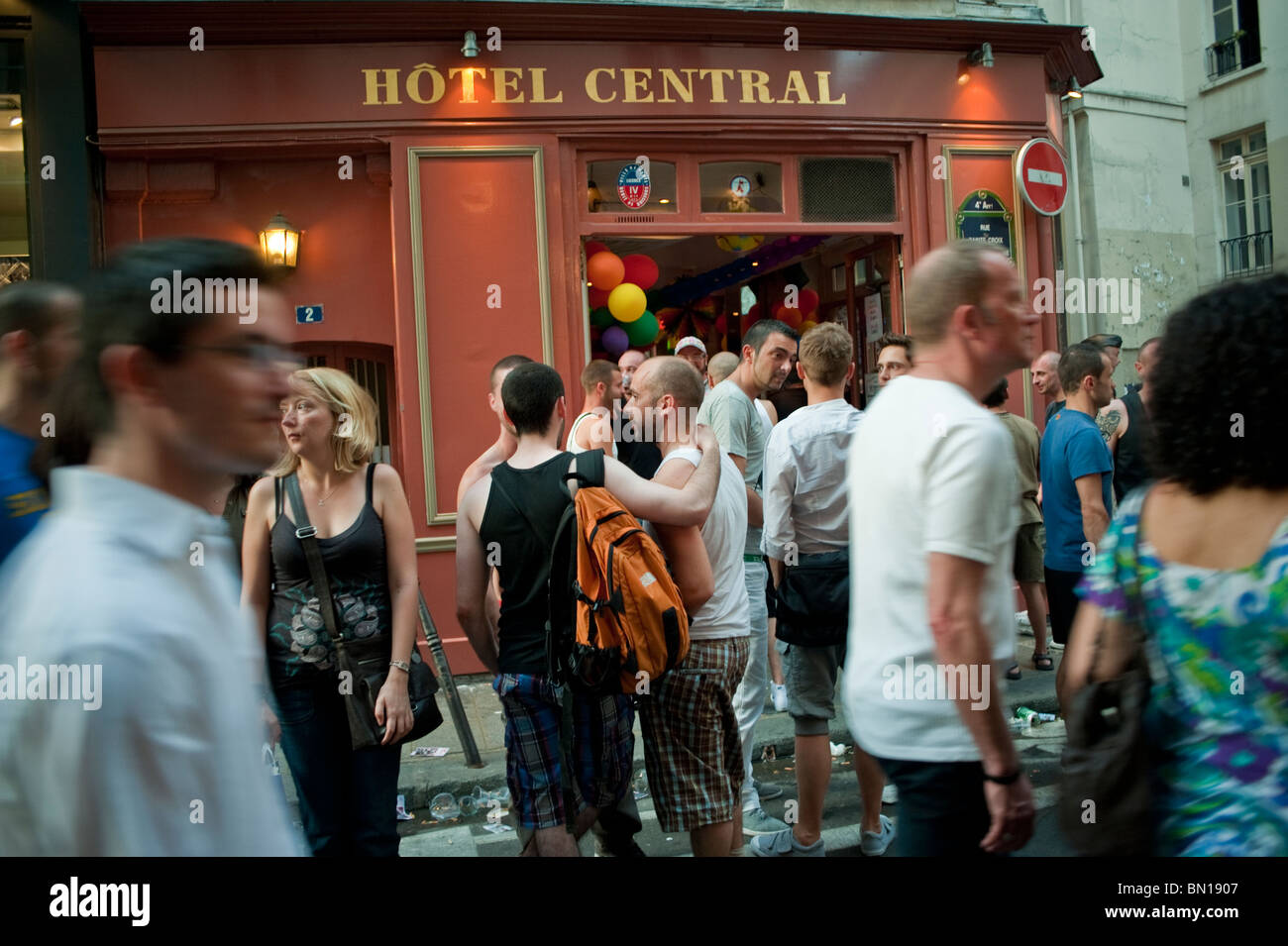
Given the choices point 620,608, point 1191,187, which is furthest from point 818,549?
point 1191,187

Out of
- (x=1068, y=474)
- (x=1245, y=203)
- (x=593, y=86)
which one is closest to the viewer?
(x=1068, y=474)

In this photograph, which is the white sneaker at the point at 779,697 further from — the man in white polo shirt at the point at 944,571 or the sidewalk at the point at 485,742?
the man in white polo shirt at the point at 944,571

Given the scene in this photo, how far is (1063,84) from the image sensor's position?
10.2 metres

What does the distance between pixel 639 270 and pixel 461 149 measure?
2.10 meters

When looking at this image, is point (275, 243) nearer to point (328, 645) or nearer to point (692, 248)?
point (692, 248)

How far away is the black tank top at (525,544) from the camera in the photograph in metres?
3.48

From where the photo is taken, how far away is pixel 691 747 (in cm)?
367

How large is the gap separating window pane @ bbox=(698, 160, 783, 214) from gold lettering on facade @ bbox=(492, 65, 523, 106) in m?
1.68

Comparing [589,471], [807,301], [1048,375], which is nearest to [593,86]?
[807,301]

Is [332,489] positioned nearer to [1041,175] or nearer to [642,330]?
[642,330]

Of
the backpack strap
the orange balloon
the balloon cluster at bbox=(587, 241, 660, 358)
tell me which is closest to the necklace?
the backpack strap

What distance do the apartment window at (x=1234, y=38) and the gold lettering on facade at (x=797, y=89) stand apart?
11.7 meters

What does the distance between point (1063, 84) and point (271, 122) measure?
750cm

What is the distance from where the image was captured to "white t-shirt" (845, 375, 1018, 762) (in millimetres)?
Answer: 2256
